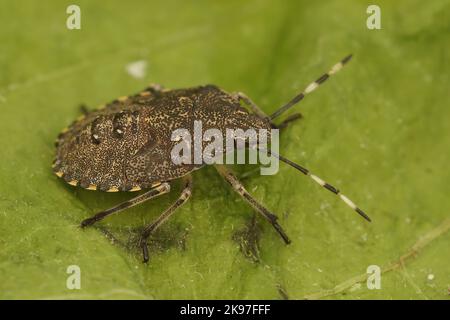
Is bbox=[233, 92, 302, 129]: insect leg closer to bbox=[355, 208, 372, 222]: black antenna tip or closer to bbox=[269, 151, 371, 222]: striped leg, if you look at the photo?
bbox=[269, 151, 371, 222]: striped leg

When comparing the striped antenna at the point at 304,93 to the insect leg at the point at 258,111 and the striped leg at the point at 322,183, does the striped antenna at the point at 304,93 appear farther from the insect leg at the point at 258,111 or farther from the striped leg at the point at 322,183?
the striped leg at the point at 322,183

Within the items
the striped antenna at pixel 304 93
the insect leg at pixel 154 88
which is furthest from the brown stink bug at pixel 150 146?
the insect leg at pixel 154 88

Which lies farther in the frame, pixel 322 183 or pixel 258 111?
pixel 258 111

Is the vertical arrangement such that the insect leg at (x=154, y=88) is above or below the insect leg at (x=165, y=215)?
above

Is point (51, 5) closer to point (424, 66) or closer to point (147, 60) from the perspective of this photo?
point (147, 60)

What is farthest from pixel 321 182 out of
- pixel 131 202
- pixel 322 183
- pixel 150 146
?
pixel 131 202

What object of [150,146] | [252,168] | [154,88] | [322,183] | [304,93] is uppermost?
[154,88]

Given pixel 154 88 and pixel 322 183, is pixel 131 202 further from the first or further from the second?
pixel 322 183
